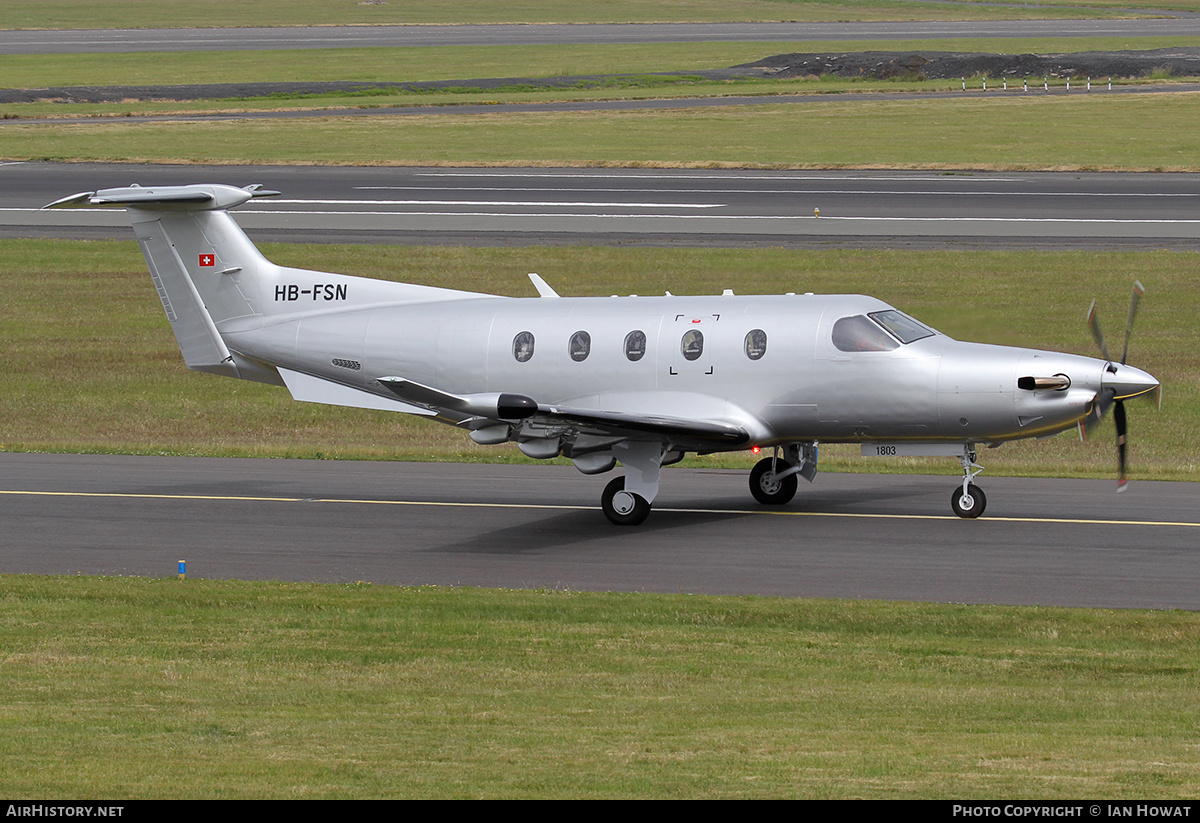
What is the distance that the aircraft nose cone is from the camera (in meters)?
17.9

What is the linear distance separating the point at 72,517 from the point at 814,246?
2585cm

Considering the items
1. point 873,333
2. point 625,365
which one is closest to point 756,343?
point 873,333

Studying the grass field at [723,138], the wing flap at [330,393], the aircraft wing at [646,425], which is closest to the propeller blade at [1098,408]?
the aircraft wing at [646,425]

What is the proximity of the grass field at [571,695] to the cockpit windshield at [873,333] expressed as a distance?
15.9 feet

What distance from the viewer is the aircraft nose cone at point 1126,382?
17.9 meters

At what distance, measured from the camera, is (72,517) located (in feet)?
67.0

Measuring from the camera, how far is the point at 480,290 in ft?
128

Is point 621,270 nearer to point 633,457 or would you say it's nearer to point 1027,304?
point 1027,304

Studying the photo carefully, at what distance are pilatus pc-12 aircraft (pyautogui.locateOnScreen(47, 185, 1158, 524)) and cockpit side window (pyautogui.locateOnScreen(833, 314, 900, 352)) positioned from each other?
0.03 meters

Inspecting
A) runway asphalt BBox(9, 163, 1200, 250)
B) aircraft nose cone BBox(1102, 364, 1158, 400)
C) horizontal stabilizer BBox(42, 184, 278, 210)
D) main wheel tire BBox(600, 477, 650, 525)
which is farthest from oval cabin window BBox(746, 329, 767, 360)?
runway asphalt BBox(9, 163, 1200, 250)

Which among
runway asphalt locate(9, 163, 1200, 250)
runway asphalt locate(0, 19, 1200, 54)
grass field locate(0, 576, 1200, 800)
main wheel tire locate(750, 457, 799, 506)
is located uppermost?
runway asphalt locate(0, 19, 1200, 54)

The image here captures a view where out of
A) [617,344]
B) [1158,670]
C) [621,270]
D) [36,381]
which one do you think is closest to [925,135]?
[621,270]

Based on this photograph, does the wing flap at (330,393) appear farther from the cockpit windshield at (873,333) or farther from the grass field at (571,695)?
the cockpit windshield at (873,333)

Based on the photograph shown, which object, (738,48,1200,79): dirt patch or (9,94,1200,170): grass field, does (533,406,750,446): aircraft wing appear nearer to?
(9,94,1200,170): grass field
